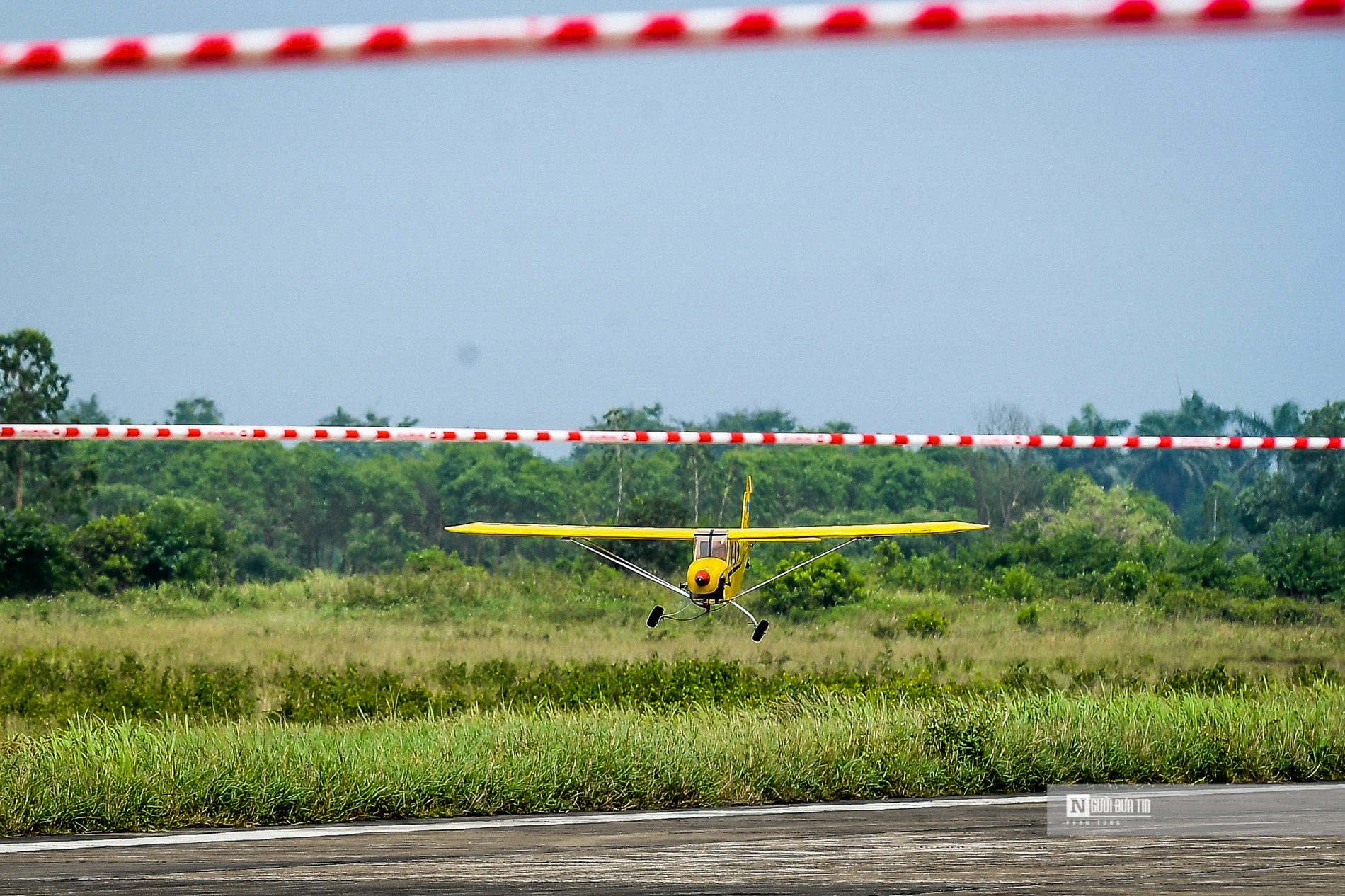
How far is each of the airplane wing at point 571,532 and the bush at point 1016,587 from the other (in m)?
2.96

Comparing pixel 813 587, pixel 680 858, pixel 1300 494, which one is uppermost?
pixel 1300 494

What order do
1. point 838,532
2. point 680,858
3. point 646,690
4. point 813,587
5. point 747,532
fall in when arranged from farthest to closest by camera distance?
point 646,690 < point 813,587 < point 838,532 < point 747,532 < point 680,858

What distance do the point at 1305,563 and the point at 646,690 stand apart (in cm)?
541

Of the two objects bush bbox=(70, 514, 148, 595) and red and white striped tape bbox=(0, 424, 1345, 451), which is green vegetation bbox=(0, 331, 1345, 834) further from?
red and white striped tape bbox=(0, 424, 1345, 451)

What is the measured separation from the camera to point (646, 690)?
10.5 metres

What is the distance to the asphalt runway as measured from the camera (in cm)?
733

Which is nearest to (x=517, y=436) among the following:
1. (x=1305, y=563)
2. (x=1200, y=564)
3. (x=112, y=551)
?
(x=112, y=551)

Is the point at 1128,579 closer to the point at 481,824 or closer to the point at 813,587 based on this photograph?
the point at 813,587

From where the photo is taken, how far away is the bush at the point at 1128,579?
415 inches

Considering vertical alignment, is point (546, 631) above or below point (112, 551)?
below

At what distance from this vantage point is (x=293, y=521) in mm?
12555

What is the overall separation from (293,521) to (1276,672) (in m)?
8.54

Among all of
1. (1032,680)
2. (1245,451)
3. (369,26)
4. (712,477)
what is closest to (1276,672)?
(1032,680)

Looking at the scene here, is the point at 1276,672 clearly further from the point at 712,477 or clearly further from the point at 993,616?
the point at 712,477
